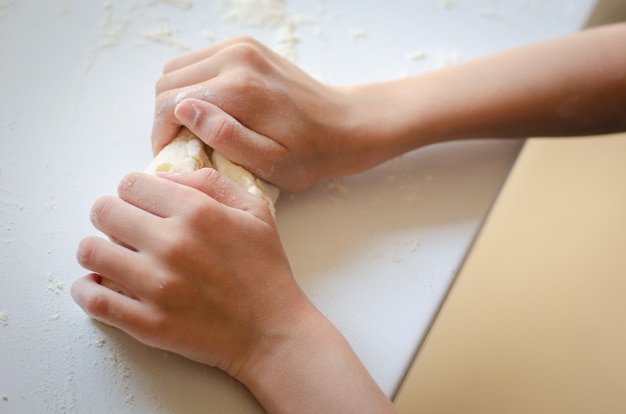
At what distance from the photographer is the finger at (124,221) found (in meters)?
0.53

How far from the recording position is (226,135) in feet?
1.98

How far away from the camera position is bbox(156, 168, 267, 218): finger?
0.57 metres

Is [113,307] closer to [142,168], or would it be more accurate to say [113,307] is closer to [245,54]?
[142,168]

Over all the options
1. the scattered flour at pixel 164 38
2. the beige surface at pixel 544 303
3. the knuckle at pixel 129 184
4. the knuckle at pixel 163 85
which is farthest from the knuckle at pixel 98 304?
the beige surface at pixel 544 303

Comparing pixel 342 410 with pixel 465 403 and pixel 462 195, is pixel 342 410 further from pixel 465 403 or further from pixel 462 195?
pixel 465 403

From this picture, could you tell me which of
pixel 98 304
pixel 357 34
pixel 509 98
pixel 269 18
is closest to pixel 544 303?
pixel 509 98

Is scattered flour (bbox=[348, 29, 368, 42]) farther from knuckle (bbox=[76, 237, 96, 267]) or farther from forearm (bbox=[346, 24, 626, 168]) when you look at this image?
knuckle (bbox=[76, 237, 96, 267])

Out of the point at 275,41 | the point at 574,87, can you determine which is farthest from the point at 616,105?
the point at 275,41

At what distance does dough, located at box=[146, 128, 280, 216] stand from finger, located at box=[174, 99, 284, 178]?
0.01m

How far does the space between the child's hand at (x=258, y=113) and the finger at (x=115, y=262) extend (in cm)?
16

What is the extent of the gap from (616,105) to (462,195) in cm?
23

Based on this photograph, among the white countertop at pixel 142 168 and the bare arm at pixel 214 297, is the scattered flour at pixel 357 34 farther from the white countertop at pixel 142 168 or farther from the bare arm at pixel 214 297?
the bare arm at pixel 214 297

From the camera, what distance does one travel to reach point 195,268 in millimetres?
527

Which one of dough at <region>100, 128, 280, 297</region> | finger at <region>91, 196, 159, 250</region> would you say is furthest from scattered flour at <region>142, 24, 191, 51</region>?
finger at <region>91, 196, 159, 250</region>
